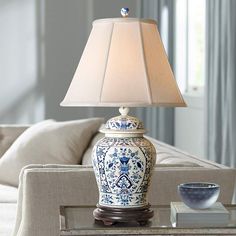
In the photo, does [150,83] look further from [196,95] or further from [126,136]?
[196,95]

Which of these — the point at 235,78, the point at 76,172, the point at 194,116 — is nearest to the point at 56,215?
the point at 76,172

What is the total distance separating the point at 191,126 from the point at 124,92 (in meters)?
4.12

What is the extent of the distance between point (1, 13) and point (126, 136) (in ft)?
17.4

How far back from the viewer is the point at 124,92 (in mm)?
2215

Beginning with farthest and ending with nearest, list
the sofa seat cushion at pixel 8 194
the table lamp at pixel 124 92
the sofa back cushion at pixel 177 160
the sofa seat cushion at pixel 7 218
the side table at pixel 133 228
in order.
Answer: the sofa seat cushion at pixel 8 194, the sofa seat cushion at pixel 7 218, the sofa back cushion at pixel 177 160, the table lamp at pixel 124 92, the side table at pixel 133 228

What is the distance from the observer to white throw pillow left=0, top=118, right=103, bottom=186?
178 inches

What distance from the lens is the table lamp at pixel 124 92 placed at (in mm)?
2240

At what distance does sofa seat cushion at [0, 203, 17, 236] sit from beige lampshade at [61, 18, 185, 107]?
1.26m

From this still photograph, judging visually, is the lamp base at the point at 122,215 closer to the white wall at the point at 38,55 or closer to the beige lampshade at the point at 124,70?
the beige lampshade at the point at 124,70

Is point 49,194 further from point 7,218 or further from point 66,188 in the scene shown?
point 7,218

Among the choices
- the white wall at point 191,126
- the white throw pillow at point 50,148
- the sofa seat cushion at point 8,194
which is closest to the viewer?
the sofa seat cushion at point 8,194

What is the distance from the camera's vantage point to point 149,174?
2307 millimetres

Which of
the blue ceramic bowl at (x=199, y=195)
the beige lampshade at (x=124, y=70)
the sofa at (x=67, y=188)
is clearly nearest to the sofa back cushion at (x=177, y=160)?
the sofa at (x=67, y=188)

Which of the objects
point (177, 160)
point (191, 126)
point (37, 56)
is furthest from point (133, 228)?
point (37, 56)
